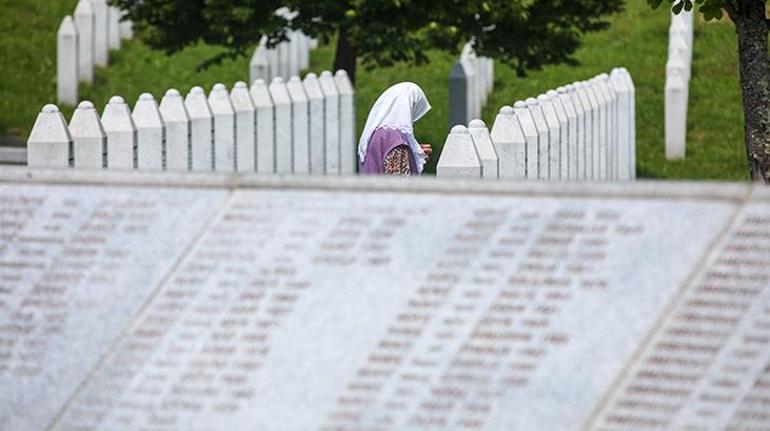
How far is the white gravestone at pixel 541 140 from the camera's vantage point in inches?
512

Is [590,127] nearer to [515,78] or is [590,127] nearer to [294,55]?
[515,78]

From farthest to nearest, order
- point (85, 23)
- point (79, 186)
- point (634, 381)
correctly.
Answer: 1. point (85, 23)
2. point (79, 186)
3. point (634, 381)

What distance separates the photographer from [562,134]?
47.2ft

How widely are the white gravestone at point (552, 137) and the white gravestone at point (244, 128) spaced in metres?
2.03

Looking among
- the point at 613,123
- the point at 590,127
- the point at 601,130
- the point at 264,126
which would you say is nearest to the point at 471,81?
the point at 613,123

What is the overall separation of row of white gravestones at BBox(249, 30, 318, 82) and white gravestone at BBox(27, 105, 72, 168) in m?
13.1

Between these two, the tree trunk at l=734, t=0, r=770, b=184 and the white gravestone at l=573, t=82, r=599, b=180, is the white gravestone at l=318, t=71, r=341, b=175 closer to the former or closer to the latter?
the white gravestone at l=573, t=82, r=599, b=180

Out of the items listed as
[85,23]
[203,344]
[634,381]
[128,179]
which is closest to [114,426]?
[203,344]

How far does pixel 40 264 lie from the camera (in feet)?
22.7

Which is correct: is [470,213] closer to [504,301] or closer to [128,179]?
[504,301]

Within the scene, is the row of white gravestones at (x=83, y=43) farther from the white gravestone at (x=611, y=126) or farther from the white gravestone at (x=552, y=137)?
the white gravestone at (x=552, y=137)

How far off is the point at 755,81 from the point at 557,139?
1.38m

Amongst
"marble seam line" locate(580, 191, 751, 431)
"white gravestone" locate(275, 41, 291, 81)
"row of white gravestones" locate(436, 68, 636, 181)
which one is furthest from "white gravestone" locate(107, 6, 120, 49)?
"marble seam line" locate(580, 191, 751, 431)

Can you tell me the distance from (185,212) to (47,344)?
0.61 metres
